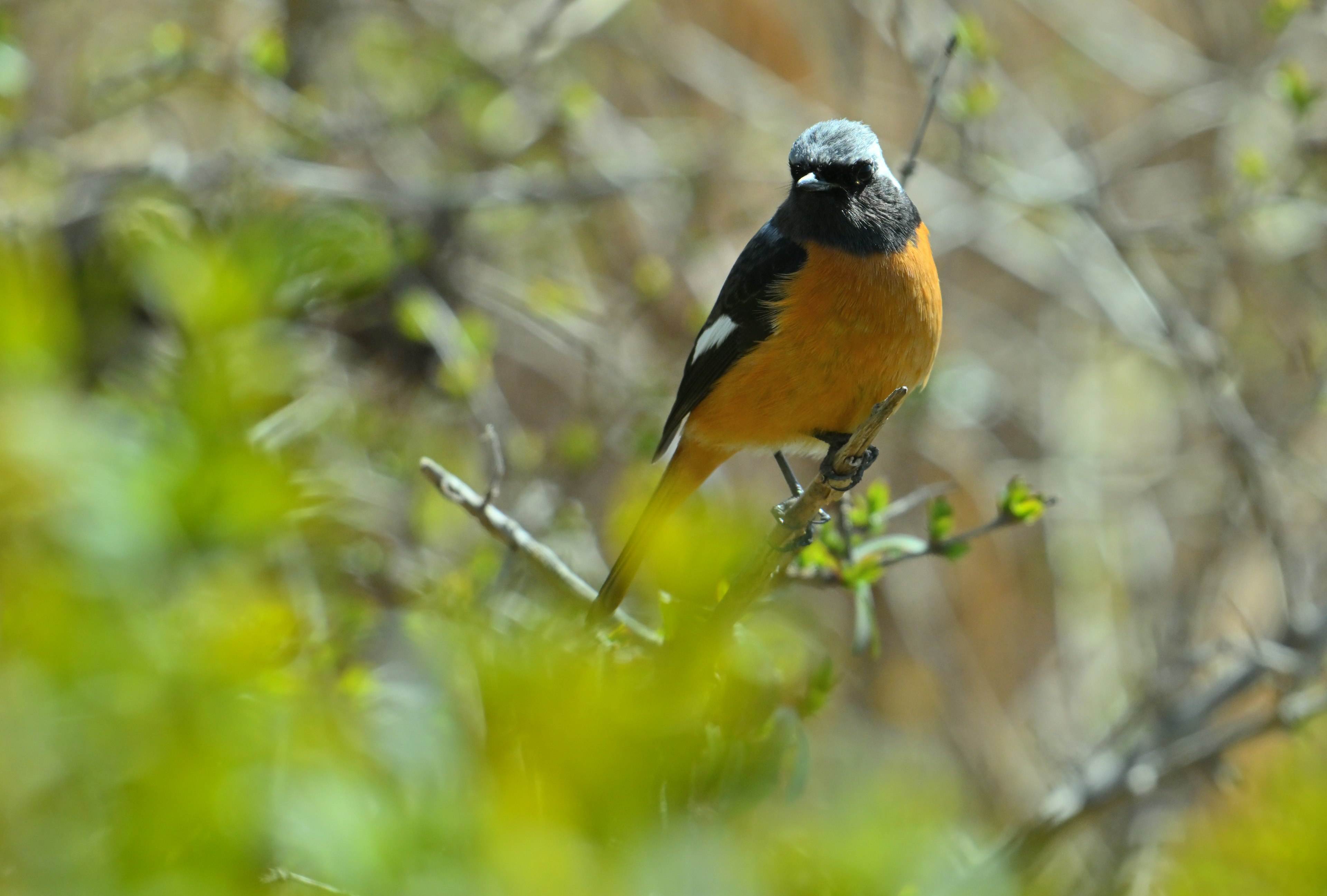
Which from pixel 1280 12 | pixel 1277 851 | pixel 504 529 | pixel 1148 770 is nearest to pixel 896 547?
pixel 504 529

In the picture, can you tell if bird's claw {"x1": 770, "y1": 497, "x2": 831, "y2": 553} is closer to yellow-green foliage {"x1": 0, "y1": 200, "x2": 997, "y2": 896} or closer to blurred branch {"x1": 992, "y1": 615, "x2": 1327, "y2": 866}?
yellow-green foliage {"x1": 0, "y1": 200, "x2": 997, "y2": 896}

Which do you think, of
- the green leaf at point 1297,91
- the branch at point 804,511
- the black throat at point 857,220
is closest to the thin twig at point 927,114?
the black throat at point 857,220

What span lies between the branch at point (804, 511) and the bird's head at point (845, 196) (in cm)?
70

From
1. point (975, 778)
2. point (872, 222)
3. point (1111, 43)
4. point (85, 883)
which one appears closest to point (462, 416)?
point (872, 222)

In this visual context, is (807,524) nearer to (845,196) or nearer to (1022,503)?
(1022,503)

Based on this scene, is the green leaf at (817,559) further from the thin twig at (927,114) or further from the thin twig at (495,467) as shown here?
the thin twig at (927,114)

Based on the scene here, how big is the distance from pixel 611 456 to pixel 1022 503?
2.81m

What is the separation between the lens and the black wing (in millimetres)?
3482

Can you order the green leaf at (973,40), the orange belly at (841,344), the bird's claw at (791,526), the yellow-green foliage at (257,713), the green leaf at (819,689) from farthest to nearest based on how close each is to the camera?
the green leaf at (973,40) → the orange belly at (841,344) → the green leaf at (819,689) → the bird's claw at (791,526) → the yellow-green foliage at (257,713)

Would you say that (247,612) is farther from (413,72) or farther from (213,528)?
(413,72)

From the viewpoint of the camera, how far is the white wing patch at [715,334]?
366 centimetres

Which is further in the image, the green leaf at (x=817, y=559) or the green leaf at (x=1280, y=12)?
the green leaf at (x=1280, y=12)

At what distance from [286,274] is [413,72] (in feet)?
13.2

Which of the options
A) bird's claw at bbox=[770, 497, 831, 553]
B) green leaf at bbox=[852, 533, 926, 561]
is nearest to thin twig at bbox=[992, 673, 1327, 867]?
green leaf at bbox=[852, 533, 926, 561]
